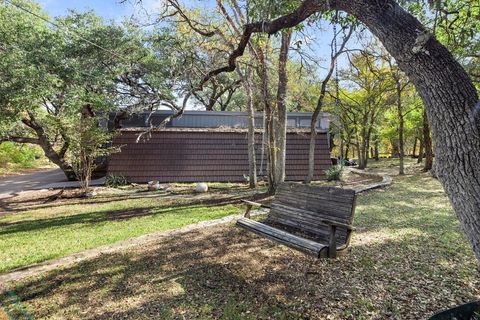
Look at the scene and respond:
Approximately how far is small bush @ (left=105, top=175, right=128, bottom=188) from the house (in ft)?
1.16

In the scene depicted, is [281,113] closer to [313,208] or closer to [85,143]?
[313,208]

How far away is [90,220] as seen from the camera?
23.0ft

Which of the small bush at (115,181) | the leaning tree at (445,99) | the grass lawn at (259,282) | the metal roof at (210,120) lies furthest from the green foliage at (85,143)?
the leaning tree at (445,99)

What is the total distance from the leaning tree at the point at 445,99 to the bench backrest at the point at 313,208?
177 centimetres

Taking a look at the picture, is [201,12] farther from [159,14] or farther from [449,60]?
[449,60]

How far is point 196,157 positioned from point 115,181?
3.73 meters

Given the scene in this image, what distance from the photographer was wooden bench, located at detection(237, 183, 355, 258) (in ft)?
10.9

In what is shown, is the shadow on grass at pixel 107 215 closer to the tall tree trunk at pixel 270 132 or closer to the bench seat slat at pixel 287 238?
the tall tree trunk at pixel 270 132

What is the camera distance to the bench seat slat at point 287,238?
3.23 meters

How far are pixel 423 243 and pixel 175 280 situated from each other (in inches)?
144

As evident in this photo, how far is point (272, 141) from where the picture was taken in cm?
897

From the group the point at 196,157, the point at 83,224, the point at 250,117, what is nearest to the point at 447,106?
the point at 83,224

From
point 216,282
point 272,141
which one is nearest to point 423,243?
point 216,282

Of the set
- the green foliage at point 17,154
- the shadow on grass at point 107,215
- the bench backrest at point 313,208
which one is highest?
the green foliage at point 17,154
